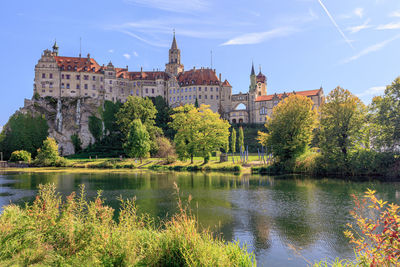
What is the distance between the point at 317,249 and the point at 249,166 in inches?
1431

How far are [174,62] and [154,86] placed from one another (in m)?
14.9

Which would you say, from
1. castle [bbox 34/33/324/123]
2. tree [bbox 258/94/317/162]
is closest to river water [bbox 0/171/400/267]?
tree [bbox 258/94/317/162]

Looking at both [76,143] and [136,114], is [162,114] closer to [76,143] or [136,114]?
[136,114]

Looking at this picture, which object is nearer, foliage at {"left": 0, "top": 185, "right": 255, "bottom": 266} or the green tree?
foliage at {"left": 0, "top": 185, "right": 255, "bottom": 266}

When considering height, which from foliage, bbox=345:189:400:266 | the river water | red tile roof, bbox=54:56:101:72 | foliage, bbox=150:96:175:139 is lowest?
the river water

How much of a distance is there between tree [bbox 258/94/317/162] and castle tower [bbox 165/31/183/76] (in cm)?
6845

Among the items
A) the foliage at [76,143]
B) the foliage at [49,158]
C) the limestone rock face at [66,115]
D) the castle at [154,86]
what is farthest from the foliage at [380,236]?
the castle at [154,86]

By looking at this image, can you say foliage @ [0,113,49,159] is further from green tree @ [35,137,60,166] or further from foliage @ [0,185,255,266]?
foliage @ [0,185,255,266]

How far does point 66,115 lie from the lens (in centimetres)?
8431

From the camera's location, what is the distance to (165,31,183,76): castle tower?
10569 cm

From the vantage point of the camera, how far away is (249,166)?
4772cm

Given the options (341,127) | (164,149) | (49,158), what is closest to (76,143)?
(49,158)

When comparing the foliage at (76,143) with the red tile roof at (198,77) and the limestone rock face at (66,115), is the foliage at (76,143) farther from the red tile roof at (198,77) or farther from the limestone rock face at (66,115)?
the red tile roof at (198,77)

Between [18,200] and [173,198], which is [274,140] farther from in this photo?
[18,200]
